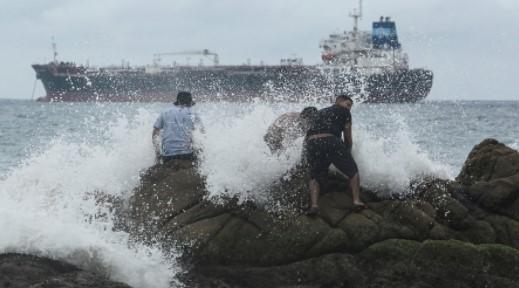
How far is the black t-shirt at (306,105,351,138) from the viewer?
336 inches

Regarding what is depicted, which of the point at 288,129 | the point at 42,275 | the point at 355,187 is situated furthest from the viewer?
the point at 288,129

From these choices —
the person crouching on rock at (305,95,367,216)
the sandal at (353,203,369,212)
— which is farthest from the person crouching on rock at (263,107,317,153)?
the sandal at (353,203,369,212)

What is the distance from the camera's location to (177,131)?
9438 mm

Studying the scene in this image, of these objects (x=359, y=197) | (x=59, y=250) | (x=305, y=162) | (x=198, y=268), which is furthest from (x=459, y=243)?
(x=59, y=250)

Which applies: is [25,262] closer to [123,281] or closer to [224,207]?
[123,281]

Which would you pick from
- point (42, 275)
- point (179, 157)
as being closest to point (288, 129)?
point (179, 157)

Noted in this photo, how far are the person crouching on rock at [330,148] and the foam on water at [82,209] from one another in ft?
6.13

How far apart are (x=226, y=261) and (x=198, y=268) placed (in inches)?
11.6

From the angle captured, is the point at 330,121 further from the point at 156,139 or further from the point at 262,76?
the point at 262,76

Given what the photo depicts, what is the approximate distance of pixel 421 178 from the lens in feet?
29.4

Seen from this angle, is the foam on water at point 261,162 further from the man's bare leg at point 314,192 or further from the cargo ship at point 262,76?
the cargo ship at point 262,76

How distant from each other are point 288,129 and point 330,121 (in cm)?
67

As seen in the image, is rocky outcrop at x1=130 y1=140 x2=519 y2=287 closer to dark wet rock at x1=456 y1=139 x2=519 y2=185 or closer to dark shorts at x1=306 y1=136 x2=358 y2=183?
dark wet rock at x1=456 y1=139 x2=519 y2=185

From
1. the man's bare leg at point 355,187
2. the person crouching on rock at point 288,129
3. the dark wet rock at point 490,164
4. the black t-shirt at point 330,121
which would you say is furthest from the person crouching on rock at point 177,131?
the dark wet rock at point 490,164
